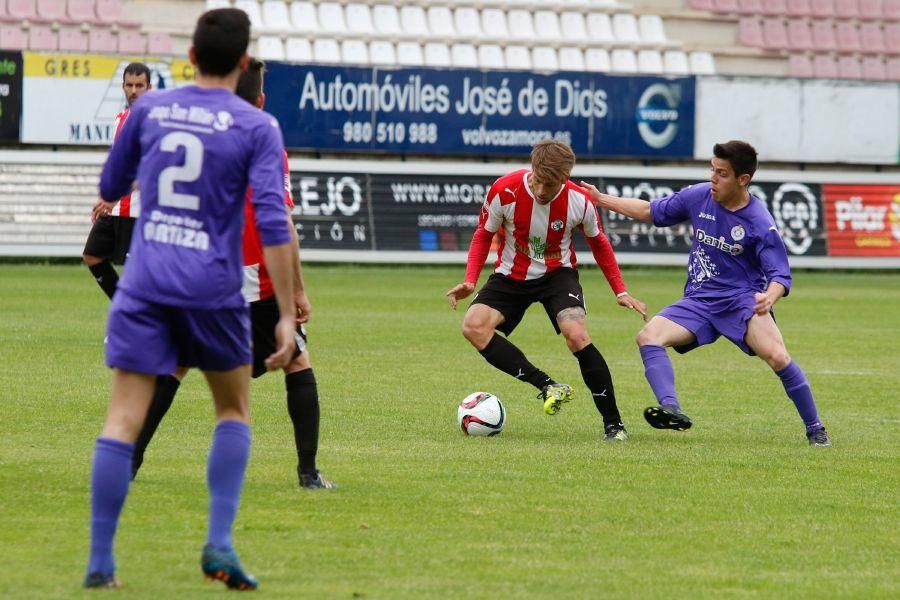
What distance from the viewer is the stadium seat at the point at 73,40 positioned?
1038 inches

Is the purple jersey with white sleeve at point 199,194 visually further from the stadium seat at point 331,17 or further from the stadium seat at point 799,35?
the stadium seat at point 799,35

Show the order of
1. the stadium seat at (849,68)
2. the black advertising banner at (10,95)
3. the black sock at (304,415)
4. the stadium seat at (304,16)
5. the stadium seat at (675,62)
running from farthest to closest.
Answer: the stadium seat at (849,68), the stadium seat at (675,62), the stadium seat at (304,16), the black advertising banner at (10,95), the black sock at (304,415)

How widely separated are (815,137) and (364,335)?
1551 cm

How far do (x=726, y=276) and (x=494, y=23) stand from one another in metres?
20.9

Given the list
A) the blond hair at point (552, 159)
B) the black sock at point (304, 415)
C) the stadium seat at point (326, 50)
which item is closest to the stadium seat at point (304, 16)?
the stadium seat at point (326, 50)

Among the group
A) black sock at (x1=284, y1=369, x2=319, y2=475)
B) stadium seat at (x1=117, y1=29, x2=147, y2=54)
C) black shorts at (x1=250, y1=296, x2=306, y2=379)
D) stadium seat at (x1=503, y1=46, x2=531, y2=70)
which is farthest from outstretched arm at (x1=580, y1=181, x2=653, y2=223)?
stadium seat at (x1=503, y1=46, x2=531, y2=70)

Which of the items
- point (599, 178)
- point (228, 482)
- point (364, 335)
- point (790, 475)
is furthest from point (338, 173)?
point (228, 482)

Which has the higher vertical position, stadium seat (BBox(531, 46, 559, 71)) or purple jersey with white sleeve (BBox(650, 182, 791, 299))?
stadium seat (BBox(531, 46, 559, 71))

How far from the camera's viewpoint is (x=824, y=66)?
104ft

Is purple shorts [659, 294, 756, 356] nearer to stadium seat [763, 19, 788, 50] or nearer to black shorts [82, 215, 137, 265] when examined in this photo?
black shorts [82, 215, 137, 265]

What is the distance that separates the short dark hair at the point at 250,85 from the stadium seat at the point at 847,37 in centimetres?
2698

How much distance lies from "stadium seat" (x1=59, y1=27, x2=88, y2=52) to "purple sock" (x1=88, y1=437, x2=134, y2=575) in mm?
22141

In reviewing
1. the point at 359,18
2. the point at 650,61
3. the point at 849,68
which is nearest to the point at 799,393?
the point at 359,18

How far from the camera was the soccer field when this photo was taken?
18.5 ft
